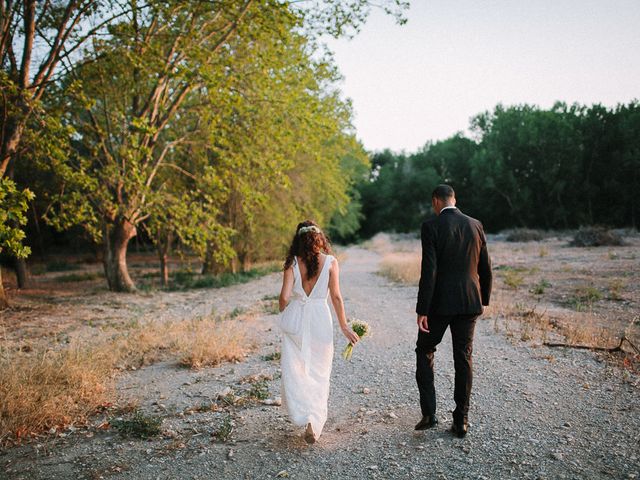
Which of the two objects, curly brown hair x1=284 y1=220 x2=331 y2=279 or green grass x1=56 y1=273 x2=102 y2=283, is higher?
curly brown hair x1=284 y1=220 x2=331 y2=279

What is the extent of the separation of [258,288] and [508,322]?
421 inches

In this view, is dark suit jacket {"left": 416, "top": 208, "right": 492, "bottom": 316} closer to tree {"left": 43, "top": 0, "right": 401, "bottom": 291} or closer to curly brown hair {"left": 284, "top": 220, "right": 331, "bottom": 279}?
curly brown hair {"left": 284, "top": 220, "right": 331, "bottom": 279}

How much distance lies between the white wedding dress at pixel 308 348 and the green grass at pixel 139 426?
1.46 metres

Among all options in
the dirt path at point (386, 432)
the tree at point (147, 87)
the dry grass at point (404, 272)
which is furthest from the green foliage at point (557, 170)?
the dirt path at point (386, 432)

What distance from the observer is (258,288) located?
18312mm

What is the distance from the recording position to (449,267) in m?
4.70

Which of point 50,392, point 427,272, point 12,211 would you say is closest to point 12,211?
point 12,211

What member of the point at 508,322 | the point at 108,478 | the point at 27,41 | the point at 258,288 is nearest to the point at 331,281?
the point at 108,478

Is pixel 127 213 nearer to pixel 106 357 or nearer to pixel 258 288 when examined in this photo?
pixel 258 288

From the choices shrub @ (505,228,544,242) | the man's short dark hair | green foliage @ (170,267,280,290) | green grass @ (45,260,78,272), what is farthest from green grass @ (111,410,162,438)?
shrub @ (505,228,544,242)

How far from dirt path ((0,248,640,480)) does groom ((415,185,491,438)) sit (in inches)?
25.1

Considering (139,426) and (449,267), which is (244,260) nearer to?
(139,426)

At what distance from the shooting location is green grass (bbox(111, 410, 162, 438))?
16.0 feet

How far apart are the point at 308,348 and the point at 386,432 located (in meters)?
1.24
